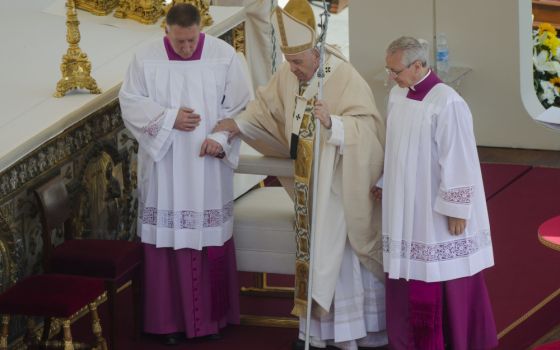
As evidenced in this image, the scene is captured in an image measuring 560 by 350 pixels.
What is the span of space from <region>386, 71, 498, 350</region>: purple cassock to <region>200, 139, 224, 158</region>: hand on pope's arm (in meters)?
1.10

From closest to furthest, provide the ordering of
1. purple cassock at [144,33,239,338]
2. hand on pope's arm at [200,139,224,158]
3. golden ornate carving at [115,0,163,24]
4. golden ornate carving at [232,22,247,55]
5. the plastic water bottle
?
hand on pope's arm at [200,139,224,158] → purple cassock at [144,33,239,338] → golden ornate carving at [232,22,247,55] → golden ornate carving at [115,0,163,24] → the plastic water bottle

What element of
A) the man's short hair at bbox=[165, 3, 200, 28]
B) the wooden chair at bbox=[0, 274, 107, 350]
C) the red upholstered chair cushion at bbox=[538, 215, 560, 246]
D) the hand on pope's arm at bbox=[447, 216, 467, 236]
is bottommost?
the wooden chair at bbox=[0, 274, 107, 350]

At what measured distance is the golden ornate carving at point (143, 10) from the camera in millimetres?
8750

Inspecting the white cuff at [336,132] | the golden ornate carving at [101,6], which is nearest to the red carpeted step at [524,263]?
the white cuff at [336,132]

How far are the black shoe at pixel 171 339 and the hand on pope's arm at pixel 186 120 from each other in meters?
1.12

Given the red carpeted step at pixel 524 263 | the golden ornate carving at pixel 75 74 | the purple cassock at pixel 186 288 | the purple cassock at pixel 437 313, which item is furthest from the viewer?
the golden ornate carving at pixel 75 74

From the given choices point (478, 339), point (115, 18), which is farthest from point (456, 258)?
point (115, 18)

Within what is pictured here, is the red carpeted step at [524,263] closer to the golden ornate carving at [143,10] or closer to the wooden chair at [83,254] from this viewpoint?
Result: the wooden chair at [83,254]

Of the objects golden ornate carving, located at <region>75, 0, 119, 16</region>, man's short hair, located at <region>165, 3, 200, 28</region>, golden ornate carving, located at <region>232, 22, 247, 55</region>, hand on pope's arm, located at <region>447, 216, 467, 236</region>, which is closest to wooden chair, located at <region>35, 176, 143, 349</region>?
man's short hair, located at <region>165, 3, 200, 28</region>

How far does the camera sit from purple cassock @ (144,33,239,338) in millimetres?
6816

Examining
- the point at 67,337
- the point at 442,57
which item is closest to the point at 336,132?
the point at 67,337

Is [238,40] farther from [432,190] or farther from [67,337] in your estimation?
[67,337]

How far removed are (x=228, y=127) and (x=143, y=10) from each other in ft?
7.55

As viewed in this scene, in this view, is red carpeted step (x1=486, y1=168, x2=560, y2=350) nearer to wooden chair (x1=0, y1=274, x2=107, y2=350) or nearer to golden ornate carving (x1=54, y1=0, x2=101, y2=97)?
wooden chair (x1=0, y1=274, x2=107, y2=350)
